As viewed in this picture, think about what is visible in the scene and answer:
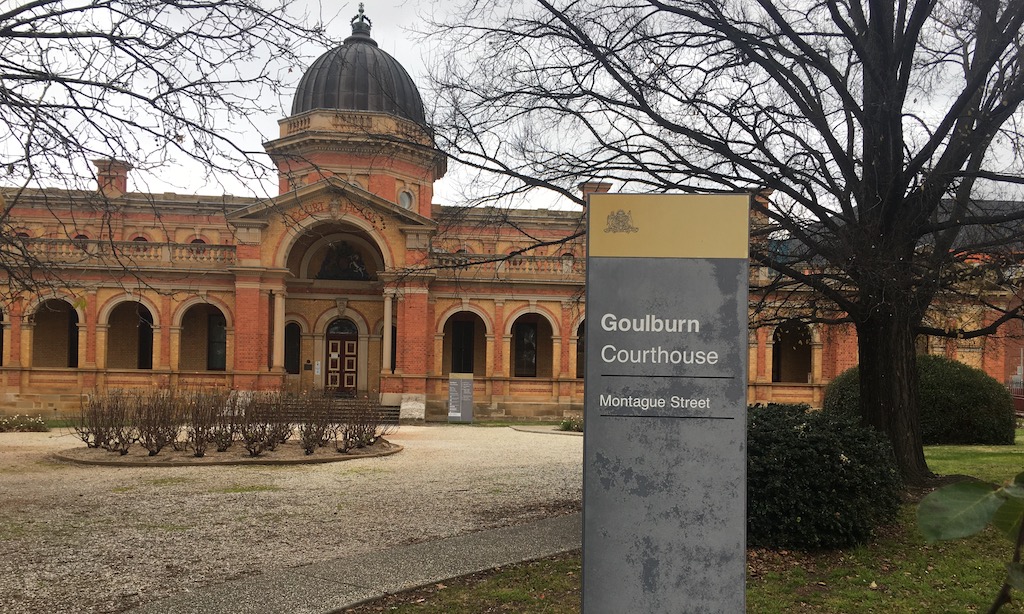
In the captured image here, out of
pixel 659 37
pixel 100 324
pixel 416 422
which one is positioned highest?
pixel 659 37

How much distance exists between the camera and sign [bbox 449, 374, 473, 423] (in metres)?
30.8

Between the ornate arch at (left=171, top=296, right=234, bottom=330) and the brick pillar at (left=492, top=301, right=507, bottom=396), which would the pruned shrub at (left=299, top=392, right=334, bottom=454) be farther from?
the brick pillar at (left=492, top=301, right=507, bottom=396)

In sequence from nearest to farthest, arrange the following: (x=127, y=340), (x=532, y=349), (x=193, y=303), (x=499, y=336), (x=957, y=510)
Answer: (x=957, y=510) → (x=193, y=303) → (x=499, y=336) → (x=127, y=340) → (x=532, y=349)

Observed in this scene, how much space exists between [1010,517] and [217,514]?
11344mm

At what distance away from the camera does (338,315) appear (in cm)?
3562

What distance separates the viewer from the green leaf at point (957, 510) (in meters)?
A: 0.92

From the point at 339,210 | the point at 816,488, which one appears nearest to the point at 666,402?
the point at 816,488

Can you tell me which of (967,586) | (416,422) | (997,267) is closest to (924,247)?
(997,267)

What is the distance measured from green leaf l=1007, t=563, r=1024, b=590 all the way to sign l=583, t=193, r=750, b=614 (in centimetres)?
350

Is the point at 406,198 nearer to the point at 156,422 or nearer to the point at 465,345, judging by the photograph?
the point at 465,345

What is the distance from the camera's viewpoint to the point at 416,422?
31.0 meters

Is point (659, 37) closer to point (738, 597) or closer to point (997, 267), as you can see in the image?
point (997, 267)

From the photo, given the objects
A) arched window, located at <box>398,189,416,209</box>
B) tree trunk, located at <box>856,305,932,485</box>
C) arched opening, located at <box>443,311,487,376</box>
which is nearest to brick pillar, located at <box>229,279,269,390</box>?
arched window, located at <box>398,189,416,209</box>

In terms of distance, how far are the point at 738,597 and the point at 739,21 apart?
303 inches
